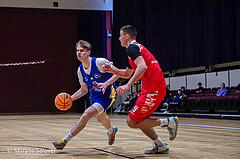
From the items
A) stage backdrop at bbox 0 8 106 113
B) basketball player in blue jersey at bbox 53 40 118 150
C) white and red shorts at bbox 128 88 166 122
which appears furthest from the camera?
stage backdrop at bbox 0 8 106 113

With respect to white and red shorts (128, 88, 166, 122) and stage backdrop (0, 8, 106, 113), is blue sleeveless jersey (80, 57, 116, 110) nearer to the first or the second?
white and red shorts (128, 88, 166, 122)

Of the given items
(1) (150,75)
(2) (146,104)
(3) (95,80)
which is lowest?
(2) (146,104)

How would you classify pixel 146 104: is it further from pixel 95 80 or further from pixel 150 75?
pixel 95 80

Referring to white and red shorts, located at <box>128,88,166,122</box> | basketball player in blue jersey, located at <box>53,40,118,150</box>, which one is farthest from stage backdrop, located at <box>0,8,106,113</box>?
white and red shorts, located at <box>128,88,166,122</box>

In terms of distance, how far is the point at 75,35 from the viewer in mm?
23344

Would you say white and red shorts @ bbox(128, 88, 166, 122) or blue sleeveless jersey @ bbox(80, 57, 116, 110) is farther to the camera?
blue sleeveless jersey @ bbox(80, 57, 116, 110)

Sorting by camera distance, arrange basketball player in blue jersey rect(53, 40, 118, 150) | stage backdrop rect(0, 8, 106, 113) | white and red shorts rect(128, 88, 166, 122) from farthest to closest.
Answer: stage backdrop rect(0, 8, 106, 113)
basketball player in blue jersey rect(53, 40, 118, 150)
white and red shorts rect(128, 88, 166, 122)

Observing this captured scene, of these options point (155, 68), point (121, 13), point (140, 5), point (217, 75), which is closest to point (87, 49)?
point (155, 68)

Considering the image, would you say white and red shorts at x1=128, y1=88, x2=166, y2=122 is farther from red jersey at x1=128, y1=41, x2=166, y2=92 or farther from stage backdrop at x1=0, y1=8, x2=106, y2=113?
stage backdrop at x1=0, y1=8, x2=106, y2=113

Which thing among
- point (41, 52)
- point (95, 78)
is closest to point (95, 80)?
point (95, 78)

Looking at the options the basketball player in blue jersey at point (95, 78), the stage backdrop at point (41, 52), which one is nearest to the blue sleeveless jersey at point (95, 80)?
the basketball player in blue jersey at point (95, 78)

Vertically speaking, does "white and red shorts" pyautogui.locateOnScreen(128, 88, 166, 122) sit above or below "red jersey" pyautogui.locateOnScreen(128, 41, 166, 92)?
below

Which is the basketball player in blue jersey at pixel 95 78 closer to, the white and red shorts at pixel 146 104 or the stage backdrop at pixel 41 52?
the white and red shorts at pixel 146 104

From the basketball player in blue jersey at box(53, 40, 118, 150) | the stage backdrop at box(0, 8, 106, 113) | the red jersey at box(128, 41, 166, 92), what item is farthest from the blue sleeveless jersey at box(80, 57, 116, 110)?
the stage backdrop at box(0, 8, 106, 113)
